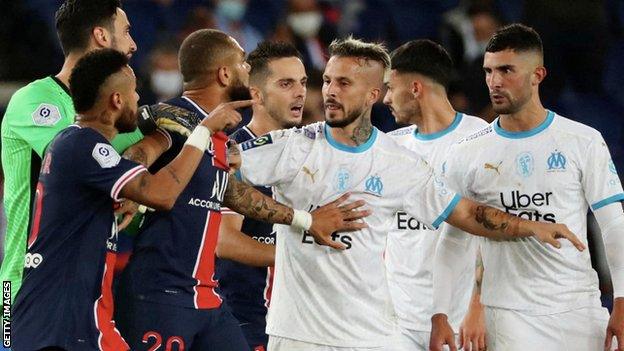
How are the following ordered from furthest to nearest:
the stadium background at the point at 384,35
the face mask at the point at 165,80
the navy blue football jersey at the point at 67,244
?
the face mask at the point at 165,80
the stadium background at the point at 384,35
the navy blue football jersey at the point at 67,244

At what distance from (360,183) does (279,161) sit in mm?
413

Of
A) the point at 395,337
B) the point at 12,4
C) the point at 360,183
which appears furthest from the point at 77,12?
the point at 12,4

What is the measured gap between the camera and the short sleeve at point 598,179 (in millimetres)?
6234

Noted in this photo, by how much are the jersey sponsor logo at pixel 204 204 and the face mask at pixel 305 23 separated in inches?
252

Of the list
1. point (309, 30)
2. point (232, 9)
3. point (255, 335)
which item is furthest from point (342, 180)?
point (232, 9)

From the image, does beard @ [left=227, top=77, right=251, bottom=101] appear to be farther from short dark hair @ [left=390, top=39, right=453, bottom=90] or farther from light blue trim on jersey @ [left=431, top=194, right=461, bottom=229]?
short dark hair @ [left=390, top=39, right=453, bottom=90]

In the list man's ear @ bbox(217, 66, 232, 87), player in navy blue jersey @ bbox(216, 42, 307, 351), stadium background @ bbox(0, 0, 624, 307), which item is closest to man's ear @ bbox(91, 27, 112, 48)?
man's ear @ bbox(217, 66, 232, 87)

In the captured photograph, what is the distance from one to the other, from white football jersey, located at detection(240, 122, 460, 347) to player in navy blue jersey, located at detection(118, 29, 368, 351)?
0.45ft

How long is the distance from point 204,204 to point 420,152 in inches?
76.0

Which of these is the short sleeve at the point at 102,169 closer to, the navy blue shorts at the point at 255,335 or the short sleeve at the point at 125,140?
the short sleeve at the point at 125,140

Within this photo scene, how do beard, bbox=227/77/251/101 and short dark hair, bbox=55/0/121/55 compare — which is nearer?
beard, bbox=227/77/251/101

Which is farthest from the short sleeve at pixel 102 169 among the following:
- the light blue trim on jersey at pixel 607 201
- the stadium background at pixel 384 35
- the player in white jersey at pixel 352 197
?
the stadium background at pixel 384 35

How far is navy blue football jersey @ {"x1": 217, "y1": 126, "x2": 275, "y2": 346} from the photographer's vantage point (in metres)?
6.93

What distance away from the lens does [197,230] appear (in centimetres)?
570
